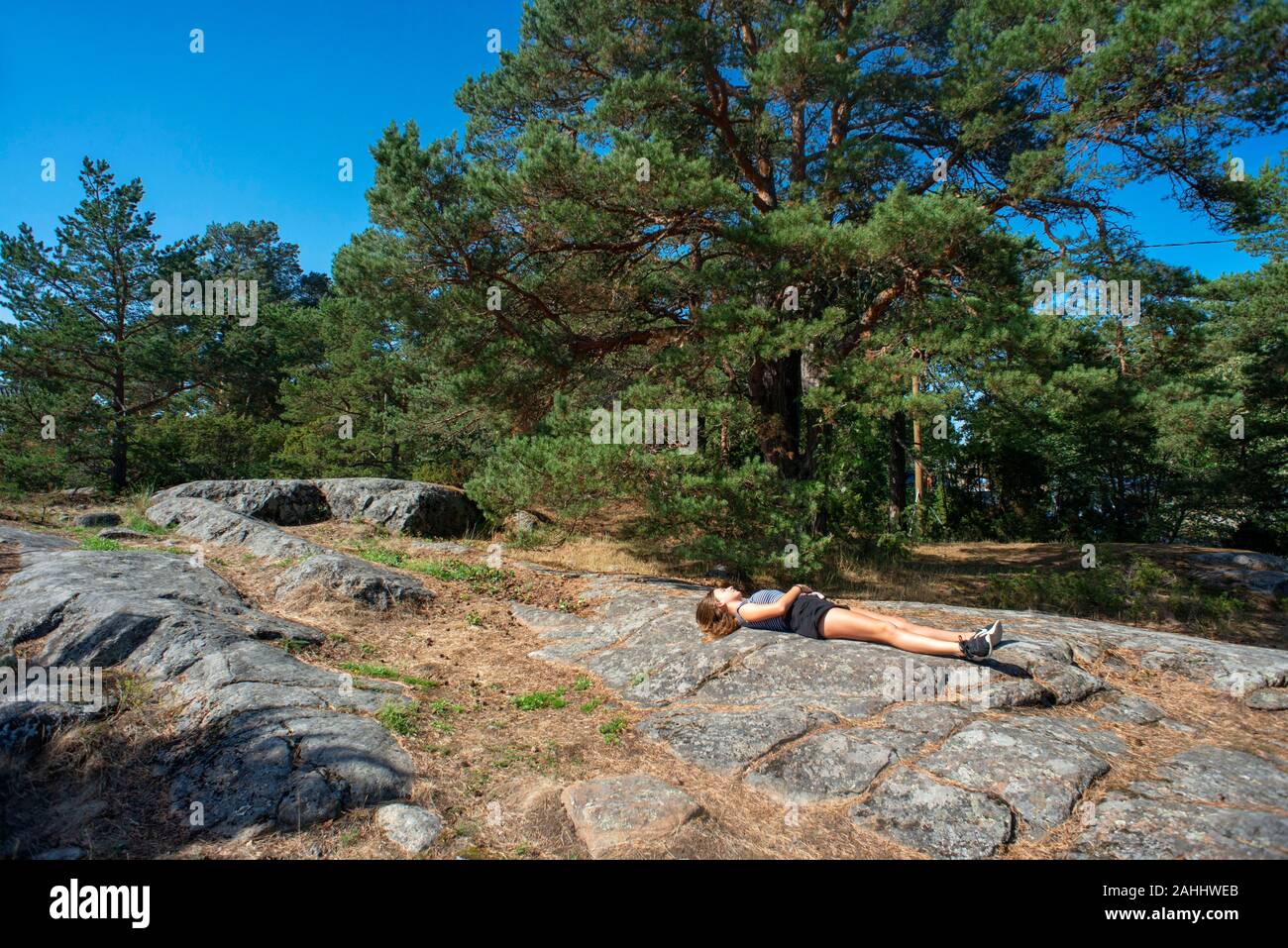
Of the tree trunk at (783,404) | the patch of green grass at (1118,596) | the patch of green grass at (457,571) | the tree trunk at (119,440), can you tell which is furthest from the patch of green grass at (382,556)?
the tree trunk at (119,440)

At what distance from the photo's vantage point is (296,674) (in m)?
4.75

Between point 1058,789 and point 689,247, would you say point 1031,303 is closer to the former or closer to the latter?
point 689,247

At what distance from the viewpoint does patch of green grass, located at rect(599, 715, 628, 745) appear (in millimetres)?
4328

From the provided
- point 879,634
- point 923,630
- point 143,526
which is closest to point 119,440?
point 143,526

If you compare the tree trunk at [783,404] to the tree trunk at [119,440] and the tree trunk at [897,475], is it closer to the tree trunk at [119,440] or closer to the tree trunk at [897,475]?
the tree trunk at [897,475]

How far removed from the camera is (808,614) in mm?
5582

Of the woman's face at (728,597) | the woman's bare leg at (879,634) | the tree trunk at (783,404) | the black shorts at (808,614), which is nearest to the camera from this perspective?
the woman's bare leg at (879,634)

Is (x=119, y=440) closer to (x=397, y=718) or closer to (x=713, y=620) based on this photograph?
(x=397, y=718)

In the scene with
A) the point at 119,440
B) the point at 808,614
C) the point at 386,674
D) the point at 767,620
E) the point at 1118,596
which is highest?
the point at 119,440

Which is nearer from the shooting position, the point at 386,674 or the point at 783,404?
the point at 386,674

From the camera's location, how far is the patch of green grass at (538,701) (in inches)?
192

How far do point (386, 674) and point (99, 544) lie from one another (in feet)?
18.9

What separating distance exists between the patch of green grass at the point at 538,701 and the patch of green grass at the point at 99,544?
19.8ft

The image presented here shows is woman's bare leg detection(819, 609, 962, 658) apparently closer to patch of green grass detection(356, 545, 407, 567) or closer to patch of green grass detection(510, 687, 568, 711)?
patch of green grass detection(510, 687, 568, 711)
